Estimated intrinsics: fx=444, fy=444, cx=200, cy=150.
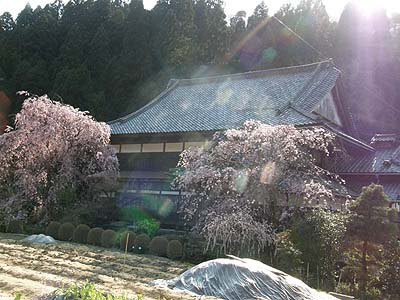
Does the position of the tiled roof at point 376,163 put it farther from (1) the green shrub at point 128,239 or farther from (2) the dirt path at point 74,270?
(2) the dirt path at point 74,270

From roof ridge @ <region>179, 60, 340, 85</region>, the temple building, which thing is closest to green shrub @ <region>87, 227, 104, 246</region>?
the temple building

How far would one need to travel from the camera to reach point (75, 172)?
682 inches

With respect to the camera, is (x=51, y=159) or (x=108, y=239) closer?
(x=108, y=239)

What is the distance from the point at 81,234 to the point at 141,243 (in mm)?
2653

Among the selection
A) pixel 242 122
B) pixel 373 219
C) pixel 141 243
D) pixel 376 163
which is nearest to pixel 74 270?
pixel 141 243

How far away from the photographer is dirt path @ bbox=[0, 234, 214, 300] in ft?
21.4

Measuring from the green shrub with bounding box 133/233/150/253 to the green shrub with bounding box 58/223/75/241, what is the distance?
114 inches

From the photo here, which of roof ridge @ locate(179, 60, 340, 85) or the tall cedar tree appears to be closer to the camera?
the tall cedar tree

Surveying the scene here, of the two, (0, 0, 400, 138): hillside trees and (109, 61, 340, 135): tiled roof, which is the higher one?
(0, 0, 400, 138): hillside trees

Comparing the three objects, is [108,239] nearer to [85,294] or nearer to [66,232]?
[66,232]

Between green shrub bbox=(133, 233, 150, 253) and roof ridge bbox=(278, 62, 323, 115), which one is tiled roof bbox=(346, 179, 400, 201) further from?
green shrub bbox=(133, 233, 150, 253)

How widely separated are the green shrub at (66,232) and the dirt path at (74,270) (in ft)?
4.83

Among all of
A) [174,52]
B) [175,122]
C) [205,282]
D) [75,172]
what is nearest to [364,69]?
[174,52]

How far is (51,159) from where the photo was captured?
1736cm
